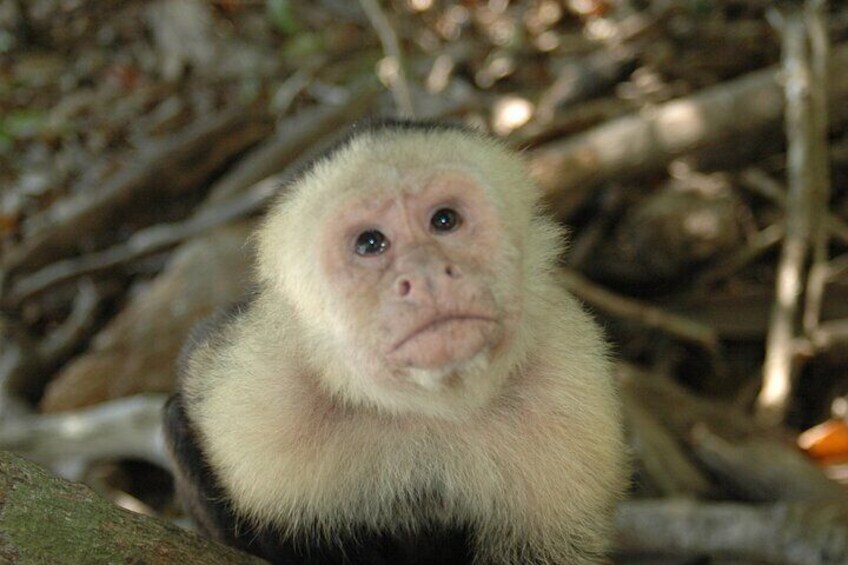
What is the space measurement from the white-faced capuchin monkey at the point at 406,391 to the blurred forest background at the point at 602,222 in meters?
0.78

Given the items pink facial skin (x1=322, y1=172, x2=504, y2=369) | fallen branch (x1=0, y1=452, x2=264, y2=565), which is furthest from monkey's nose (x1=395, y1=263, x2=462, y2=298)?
fallen branch (x1=0, y1=452, x2=264, y2=565)

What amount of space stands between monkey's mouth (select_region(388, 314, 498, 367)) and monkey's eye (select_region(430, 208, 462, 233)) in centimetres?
24

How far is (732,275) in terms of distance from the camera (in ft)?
14.3

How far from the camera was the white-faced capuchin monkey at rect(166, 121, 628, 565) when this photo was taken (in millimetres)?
1786

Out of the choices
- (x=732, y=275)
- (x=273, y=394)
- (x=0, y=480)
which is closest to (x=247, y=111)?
(x=732, y=275)

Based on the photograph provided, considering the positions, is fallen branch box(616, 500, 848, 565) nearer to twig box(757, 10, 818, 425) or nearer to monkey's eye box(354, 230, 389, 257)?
twig box(757, 10, 818, 425)

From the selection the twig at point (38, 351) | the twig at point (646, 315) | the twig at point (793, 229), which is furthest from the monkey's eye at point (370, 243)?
the twig at point (38, 351)

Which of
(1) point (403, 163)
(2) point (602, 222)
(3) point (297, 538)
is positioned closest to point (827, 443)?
(2) point (602, 222)

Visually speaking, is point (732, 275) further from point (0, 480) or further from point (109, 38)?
point (109, 38)

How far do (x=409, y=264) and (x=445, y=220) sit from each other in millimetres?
186

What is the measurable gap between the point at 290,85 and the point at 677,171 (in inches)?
100

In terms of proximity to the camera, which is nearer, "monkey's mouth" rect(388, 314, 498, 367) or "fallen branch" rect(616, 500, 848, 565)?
"monkey's mouth" rect(388, 314, 498, 367)

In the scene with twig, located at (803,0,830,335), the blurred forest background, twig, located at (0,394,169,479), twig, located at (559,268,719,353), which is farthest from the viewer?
twig, located at (559,268,719,353)

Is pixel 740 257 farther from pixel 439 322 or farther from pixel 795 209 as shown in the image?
pixel 439 322
